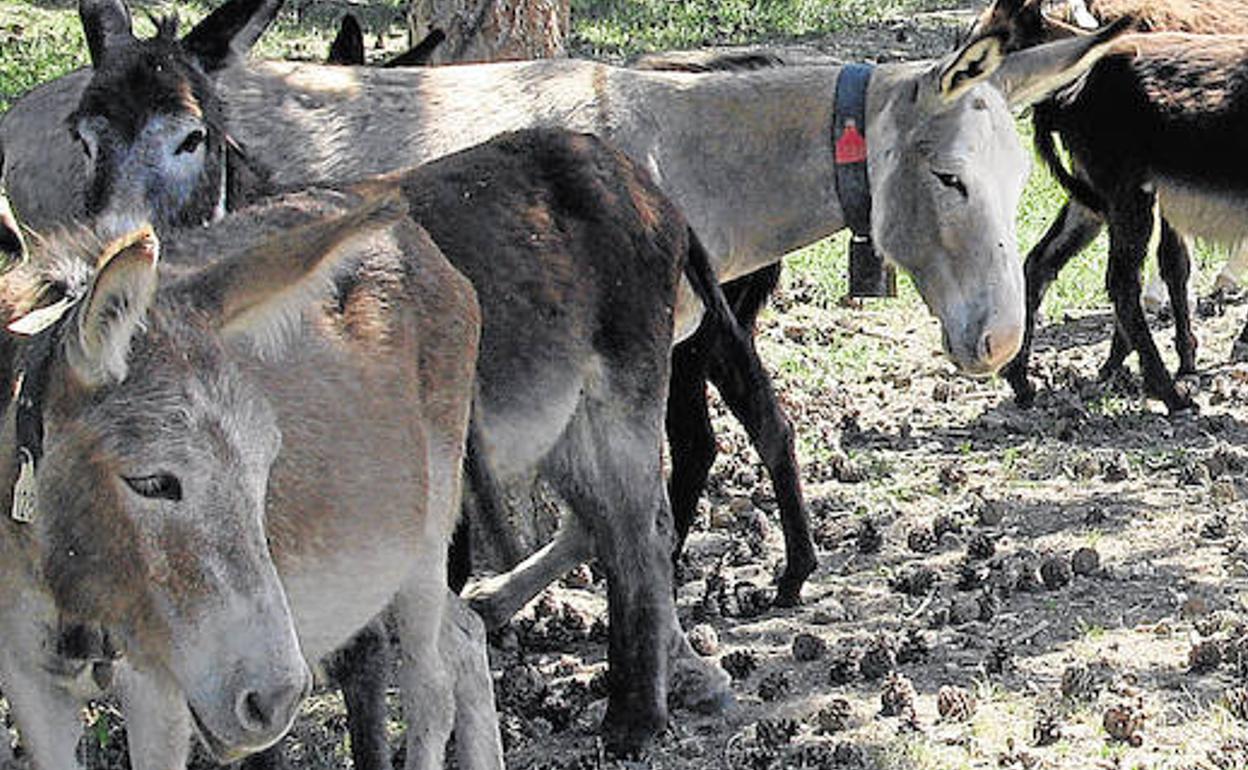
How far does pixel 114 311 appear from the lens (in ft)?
11.8

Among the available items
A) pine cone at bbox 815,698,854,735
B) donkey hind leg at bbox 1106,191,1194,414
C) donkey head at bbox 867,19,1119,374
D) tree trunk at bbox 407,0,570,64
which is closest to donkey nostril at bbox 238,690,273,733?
pine cone at bbox 815,698,854,735

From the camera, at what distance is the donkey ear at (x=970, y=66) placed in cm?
659

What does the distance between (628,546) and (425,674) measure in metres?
0.96

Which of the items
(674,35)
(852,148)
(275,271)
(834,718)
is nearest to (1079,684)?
(834,718)

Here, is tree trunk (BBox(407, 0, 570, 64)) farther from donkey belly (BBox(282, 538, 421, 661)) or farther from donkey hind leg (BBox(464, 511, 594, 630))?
donkey belly (BBox(282, 538, 421, 661))

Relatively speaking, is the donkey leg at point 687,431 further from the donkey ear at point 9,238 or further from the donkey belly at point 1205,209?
the donkey belly at point 1205,209

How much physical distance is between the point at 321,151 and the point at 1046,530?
2754 millimetres

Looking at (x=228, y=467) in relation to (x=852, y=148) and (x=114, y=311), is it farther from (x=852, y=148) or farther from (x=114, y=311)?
(x=852, y=148)

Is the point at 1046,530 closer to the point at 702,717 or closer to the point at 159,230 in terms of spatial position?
the point at 702,717

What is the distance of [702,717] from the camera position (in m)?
5.95

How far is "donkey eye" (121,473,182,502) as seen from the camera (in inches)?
142

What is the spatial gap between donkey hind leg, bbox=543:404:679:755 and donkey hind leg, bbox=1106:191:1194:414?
153 inches

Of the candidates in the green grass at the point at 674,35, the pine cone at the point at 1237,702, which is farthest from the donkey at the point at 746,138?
the green grass at the point at 674,35

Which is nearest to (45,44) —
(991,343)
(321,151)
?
(321,151)
